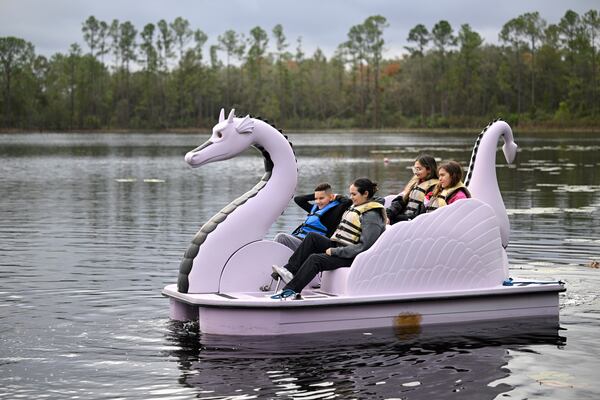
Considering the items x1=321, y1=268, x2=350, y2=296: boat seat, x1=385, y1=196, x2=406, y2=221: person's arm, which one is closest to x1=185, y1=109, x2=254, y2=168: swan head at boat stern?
x1=321, y1=268, x2=350, y2=296: boat seat

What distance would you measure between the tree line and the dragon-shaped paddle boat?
103m

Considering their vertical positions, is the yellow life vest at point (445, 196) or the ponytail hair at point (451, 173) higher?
the ponytail hair at point (451, 173)

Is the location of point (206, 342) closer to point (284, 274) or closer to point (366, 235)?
point (284, 274)

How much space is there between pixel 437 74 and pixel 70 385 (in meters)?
139

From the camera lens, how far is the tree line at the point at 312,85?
12738 centimetres

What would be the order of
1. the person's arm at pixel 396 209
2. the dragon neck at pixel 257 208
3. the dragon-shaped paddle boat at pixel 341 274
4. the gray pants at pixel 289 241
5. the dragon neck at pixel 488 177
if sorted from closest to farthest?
1. the dragon-shaped paddle boat at pixel 341 274
2. the dragon neck at pixel 257 208
3. the gray pants at pixel 289 241
4. the person's arm at pixel 396 209
5. the dragon neck at pixel 488 177

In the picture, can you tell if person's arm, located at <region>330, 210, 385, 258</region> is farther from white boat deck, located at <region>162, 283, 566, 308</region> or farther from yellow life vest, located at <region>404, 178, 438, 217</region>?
yellow life vest, located at <region>404, 178, 438, 217</region>

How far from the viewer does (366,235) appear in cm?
1057

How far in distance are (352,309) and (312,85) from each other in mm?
147794

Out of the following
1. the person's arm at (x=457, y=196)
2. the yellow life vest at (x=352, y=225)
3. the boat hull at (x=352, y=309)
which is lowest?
the boat hull at (x=352, y=309)

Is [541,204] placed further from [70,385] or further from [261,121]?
[70,385]

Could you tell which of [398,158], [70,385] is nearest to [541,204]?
[70,385]

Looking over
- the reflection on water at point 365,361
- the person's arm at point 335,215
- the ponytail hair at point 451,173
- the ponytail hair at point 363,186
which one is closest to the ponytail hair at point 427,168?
the ponytail hair at point 451,173

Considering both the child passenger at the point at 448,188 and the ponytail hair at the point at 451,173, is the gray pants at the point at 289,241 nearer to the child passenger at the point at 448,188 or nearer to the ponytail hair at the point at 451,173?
the child passenger at the point at 448,188
